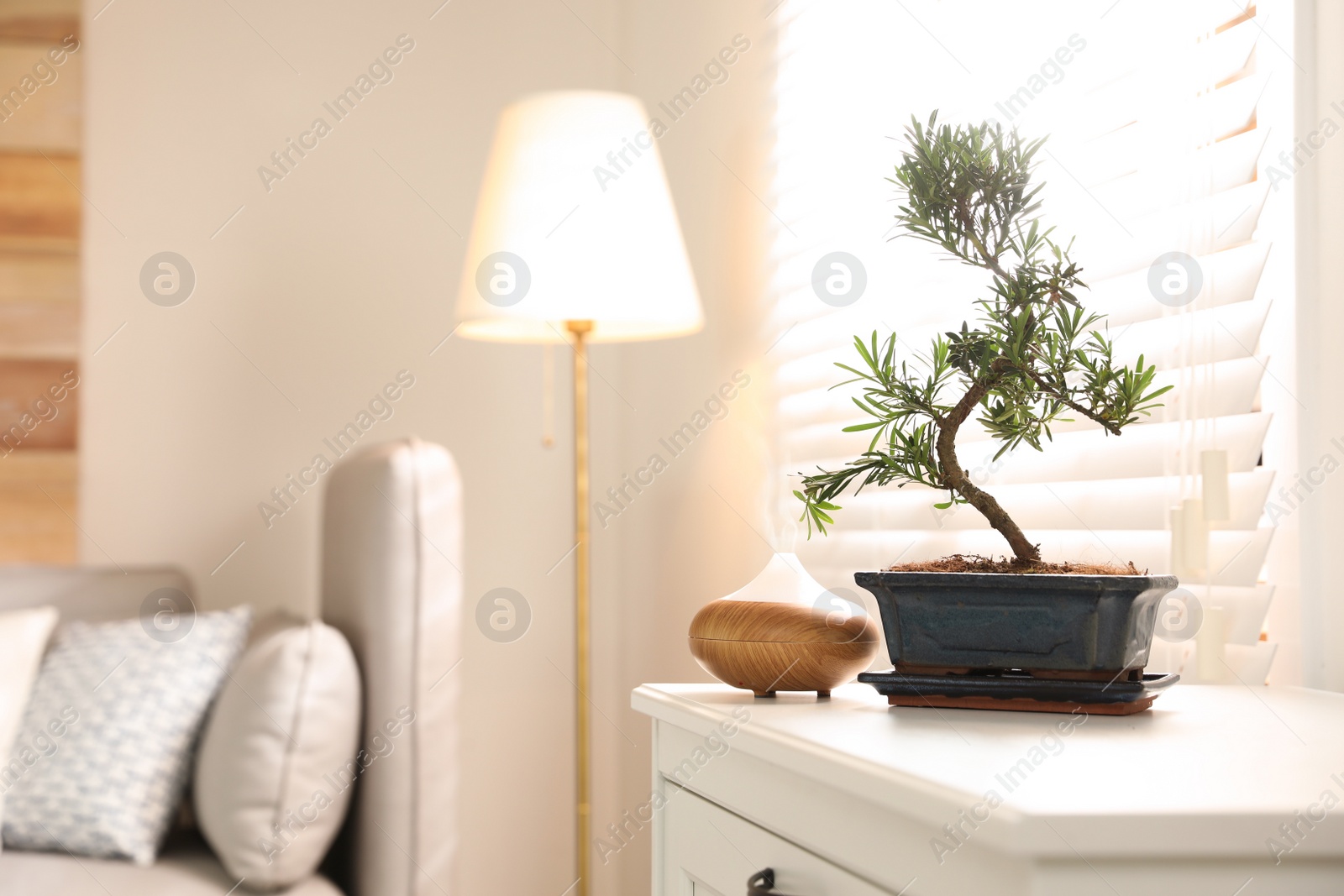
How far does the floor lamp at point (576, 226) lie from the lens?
1557mm

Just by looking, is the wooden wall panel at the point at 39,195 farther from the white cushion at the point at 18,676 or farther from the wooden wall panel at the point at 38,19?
the white cushion at the point at 18,676

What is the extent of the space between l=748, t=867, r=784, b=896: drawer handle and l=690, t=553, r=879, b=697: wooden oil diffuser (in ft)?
0.58

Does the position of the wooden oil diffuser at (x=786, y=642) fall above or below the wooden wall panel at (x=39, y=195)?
below

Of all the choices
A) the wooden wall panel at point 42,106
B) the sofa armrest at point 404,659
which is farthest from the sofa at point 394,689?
the wooden wall panel at point 42,106

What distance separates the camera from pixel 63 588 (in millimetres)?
1687

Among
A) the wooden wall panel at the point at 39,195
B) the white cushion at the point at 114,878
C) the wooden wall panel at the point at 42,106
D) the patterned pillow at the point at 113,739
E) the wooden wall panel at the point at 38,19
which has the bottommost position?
the white cushion at the point at 114,878

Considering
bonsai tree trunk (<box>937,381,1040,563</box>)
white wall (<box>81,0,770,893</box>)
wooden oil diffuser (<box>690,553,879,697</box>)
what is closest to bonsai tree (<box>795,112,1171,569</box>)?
bonsai tree trunk (<box>937,381,1040,563</box>)

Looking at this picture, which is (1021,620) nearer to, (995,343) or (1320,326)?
(995,343)

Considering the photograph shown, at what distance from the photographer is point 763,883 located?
66 centimetres

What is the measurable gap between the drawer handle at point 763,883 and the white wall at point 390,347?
115cm

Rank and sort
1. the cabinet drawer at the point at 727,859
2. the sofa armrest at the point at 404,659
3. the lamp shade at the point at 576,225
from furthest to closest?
the lamp shade at the point at 576,225 → the sofa armrest at the point at 404,659 → the cabinet drawer at the point at 727,859

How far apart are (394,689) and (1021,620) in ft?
2.93

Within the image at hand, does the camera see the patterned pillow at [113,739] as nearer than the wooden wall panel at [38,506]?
Yes

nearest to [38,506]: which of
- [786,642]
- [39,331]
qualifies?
[39,331]
